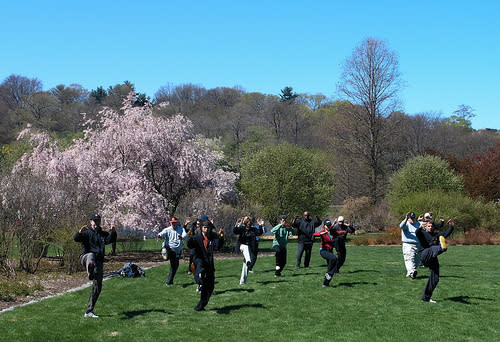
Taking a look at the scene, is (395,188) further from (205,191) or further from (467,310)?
(467,310)

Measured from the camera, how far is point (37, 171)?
26.0m

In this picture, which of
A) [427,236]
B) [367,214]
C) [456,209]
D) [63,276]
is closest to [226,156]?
[367,214]

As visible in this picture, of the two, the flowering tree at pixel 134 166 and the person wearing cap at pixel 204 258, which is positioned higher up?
the flowering tree at pixel 134 166

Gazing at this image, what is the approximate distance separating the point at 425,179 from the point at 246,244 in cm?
3386

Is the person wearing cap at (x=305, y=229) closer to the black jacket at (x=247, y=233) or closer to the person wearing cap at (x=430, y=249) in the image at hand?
the black jacket at (x=247, y=233)

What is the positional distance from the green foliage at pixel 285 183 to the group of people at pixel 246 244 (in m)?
23.8

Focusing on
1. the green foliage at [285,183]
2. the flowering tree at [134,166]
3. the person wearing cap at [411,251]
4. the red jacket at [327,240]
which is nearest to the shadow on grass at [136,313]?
the red jacket at [327,240]

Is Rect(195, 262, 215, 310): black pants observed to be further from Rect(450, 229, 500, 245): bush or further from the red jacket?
Rect(450, 229, 500, 245): bush

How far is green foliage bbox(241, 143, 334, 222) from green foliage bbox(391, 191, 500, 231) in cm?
694

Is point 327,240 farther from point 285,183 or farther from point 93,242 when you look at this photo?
point 285,183

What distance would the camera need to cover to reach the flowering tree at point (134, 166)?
24.9m

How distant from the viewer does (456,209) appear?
3600 centimetres

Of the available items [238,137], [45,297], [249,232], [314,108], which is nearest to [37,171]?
[45,297]

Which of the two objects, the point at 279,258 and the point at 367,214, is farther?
the point at 367,214
